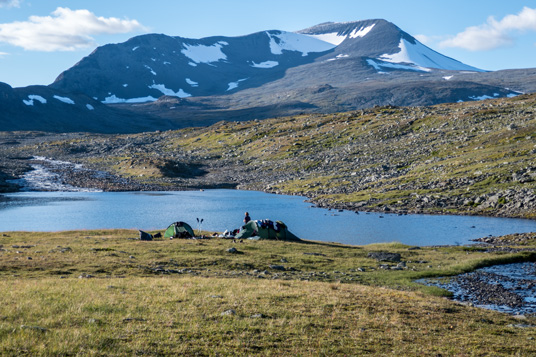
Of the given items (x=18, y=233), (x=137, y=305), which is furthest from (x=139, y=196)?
(x=137, y=305)

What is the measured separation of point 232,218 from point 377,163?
53194 millimetres

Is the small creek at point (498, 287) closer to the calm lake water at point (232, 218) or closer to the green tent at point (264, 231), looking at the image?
the green tent at point (264, 231)

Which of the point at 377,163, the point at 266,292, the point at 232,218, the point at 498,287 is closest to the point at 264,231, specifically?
the point at 498,287

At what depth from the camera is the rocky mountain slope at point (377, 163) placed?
282 feet

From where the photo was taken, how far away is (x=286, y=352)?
16328 mm

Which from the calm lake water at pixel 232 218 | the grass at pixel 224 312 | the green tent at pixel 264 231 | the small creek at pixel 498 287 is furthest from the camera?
the calm lake water at pixel 232 218

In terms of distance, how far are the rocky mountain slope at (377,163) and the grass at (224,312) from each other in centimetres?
5329

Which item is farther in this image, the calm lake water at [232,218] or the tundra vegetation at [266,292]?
the calm lake water at [232,218]

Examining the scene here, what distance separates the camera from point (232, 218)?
81.1 m

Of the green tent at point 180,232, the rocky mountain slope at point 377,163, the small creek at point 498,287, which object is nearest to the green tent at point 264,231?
the green tent at point 180,232

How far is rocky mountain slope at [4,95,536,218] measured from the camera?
85.8 m

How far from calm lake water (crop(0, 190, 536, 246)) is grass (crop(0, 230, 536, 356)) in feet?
100

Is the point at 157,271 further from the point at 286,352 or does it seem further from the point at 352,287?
the point at 286,352

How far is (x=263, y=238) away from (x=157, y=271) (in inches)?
790
